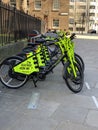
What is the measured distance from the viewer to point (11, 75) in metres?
6.11

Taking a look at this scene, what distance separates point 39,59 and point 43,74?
1.04 feet

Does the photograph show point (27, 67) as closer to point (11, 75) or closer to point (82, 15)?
point (11, 75)

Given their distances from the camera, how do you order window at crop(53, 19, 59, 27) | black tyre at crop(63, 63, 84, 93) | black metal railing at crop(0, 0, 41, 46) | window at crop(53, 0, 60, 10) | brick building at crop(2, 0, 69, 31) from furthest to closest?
window at crop(53, 19, 59, 27), window at crop(53, 0, 60, 10), brick building at crop(2, 0, 69, 31), black metal railing at crop(0, 0, 41, 46), black tyre at crop(63, 63, 84, 93)

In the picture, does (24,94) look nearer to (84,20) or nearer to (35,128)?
(35,128)

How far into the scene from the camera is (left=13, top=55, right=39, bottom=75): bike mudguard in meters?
5.97

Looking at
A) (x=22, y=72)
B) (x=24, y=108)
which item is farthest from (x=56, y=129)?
(x=22, y=72)

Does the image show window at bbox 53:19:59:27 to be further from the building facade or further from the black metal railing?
the black metal railing

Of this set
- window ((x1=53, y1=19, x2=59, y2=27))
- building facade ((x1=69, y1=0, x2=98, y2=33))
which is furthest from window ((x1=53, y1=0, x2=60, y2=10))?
building facade ((x1=69, y1=0, x2=98, y2=33))

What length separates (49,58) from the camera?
647 centimetres

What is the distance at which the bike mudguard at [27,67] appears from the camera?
597 cm

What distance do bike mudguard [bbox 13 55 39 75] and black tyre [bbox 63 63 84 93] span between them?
635 mm

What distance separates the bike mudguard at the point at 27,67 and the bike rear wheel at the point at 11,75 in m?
0.10

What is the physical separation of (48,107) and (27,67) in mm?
1239

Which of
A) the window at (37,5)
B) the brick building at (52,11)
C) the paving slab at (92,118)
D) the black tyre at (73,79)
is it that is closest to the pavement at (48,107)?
the paving slab at (92,118)
